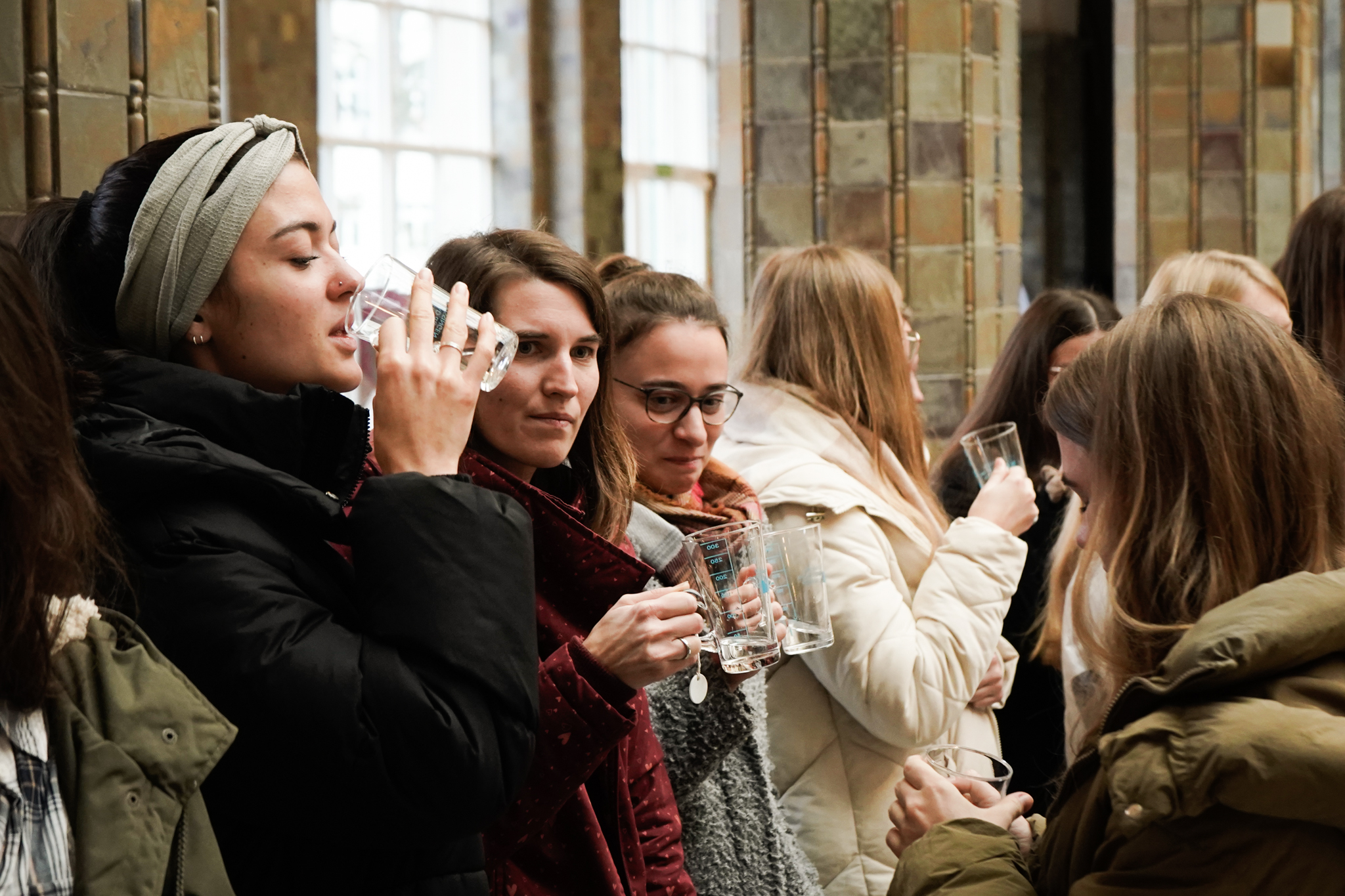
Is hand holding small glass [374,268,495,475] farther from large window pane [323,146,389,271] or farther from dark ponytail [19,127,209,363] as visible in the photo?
large window pane [323,146,389,271]

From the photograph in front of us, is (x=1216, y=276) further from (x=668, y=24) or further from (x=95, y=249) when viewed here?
(x=668, y=24)

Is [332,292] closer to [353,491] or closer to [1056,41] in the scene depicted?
[353,491]

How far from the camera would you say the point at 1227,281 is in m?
3.54

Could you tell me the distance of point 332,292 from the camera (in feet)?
5.49

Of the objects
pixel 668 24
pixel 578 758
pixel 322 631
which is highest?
pixel 668 24

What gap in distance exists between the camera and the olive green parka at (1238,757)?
4.23 feet

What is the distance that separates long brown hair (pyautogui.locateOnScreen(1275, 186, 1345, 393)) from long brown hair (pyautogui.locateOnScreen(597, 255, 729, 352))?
182 centimetres

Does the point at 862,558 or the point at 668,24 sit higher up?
the point at 668,24

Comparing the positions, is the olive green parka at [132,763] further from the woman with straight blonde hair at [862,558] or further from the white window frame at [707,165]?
the white window frame at [707,165]

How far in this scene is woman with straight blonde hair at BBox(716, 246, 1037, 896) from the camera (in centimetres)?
245

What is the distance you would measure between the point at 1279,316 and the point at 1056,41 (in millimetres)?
10950

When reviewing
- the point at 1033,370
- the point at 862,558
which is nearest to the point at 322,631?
the point at 862,558

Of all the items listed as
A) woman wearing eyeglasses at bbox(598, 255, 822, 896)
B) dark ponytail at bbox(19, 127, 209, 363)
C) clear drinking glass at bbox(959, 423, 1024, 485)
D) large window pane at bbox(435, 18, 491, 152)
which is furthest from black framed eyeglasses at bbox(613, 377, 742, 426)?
large window pane at bbox(435, 18, 491, 152)

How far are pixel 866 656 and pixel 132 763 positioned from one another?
1454 millimetres
